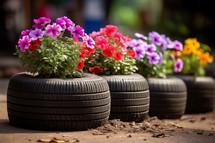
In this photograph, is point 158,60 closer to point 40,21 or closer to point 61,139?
point 40,21

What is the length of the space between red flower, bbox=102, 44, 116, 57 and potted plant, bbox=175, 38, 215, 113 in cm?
214

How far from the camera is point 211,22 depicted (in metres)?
21.1

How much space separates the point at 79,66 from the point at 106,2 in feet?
60.1

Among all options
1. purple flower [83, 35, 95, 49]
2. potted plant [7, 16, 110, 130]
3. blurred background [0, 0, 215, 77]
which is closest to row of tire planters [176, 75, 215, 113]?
purple flower [83, 35, 95, 49]

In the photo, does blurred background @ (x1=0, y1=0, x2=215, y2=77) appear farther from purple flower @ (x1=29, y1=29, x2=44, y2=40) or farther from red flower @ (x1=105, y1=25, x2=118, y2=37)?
purple flower @ (x1=29, y1=29, x2=44, y2=40)

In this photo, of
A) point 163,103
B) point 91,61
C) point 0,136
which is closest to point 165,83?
point 163,103

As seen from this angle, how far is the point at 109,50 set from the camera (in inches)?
218

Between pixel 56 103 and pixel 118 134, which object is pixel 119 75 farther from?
pixel 56 103

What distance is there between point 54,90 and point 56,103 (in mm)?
144

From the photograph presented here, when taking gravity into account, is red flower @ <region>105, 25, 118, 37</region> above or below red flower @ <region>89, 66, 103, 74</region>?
above

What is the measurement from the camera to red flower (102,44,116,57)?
5.52 metres

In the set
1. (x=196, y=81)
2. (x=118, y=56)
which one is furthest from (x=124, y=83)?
(x=196, y=81)

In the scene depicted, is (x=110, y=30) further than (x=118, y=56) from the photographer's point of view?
Yes

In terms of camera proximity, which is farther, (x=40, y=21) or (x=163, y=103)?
(x=163, y=103)
